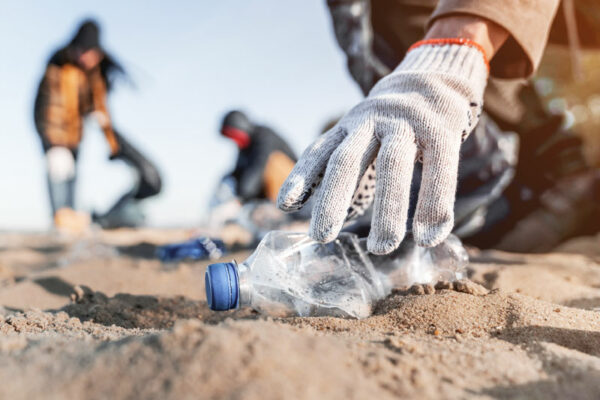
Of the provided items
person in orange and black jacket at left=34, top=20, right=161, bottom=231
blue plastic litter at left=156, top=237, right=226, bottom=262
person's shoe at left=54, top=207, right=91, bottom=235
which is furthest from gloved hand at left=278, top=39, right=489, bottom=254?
person in orange and black jacket at left=34, top=20, right=161, bottom=231

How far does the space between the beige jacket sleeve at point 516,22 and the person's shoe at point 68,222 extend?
205 inches

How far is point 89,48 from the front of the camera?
6113 millimetres

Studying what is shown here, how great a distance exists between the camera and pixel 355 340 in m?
0.96

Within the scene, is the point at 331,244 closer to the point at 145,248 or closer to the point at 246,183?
the point at 145,248

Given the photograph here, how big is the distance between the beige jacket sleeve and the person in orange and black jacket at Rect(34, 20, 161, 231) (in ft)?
17.7

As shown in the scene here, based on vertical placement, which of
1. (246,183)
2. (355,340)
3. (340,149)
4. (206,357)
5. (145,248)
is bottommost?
(145,248)

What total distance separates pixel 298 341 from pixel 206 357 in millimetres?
178

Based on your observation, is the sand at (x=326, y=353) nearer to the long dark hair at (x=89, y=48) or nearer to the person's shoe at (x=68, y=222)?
the person's shoe at (x=68, y=222)

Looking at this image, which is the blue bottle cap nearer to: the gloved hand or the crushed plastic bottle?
the crushed plastic bottle

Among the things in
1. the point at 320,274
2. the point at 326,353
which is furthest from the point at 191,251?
the point at 326,353

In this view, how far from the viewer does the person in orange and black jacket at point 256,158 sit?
539 centimetres

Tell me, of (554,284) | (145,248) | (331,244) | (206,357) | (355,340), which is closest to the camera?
(206,357)

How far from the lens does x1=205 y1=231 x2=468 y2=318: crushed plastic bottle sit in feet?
→ 4.35

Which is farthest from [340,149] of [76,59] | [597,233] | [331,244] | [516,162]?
[76,59]
